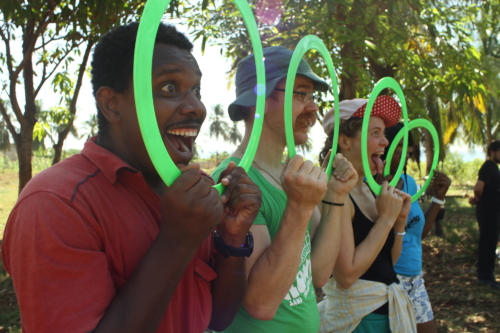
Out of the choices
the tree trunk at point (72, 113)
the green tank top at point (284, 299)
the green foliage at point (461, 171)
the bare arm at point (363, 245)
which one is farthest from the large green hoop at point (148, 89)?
the green foliage at point (461, 171)

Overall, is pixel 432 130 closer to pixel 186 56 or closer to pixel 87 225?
pixel 186 56

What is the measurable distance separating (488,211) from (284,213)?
6.03 m

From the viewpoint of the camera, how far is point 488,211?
6469 millimetres

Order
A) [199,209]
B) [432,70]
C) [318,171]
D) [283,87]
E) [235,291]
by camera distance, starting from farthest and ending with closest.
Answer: [432,70] < [283,87] < [318,171] < [235,291] < [199,209]

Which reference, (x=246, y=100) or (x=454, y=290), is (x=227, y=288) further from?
(x=454, y=290)

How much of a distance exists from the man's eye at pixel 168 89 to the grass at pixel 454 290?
470cm

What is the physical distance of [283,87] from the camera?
1.99 metres

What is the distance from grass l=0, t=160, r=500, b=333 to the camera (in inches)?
206

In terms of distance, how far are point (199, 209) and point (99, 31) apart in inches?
174

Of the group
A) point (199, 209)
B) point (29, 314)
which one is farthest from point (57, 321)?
point (199, 209)

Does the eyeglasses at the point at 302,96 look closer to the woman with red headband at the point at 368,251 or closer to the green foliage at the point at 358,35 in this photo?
the woman with red headband at the point at 368,251

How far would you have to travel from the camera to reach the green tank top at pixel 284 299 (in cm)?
173

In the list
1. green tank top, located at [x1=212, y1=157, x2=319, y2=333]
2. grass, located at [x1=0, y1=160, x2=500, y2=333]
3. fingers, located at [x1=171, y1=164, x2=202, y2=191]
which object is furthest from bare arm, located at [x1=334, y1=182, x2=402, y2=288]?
grass, located at [x1=0, y1=160, x2=500, y2=333]

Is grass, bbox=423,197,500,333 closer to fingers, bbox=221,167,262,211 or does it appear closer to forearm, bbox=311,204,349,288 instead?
forearm, bbox=311,204,349,288
